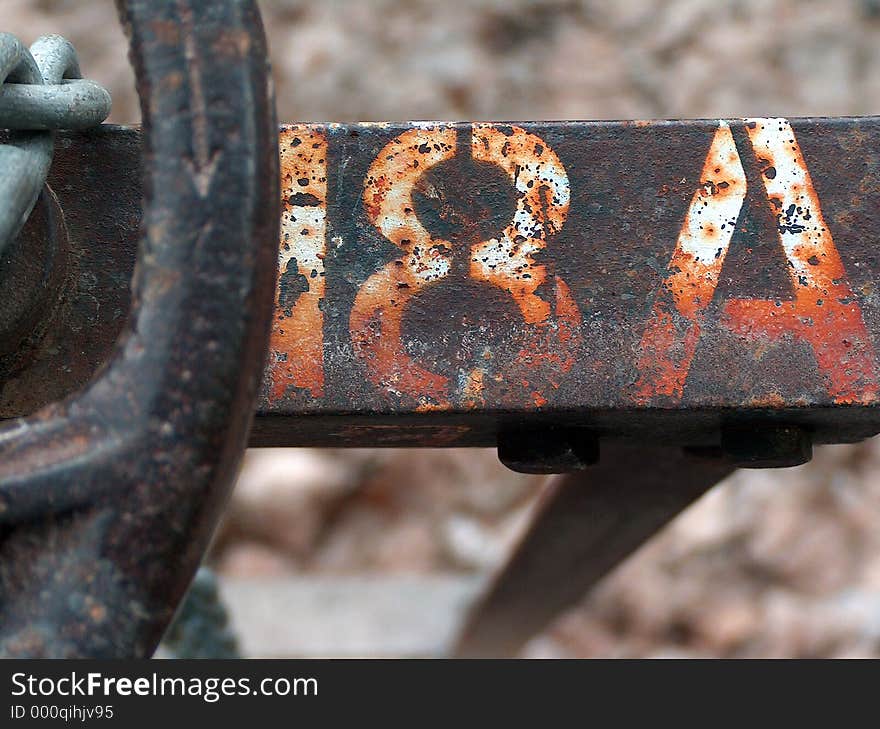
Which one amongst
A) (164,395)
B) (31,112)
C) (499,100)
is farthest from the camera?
(499,100)

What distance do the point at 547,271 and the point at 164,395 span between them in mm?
269

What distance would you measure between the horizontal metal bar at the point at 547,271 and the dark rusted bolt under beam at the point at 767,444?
0.14ft

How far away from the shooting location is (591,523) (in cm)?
99

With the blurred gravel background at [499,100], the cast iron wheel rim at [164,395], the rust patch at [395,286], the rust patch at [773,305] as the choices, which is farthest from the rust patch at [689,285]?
the blurred gravel background at [499,100]

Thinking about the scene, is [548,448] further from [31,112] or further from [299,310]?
[31,112]

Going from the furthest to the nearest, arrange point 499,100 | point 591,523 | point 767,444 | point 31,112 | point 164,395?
point 499,100
point 591,523
point 767,444
point 31,112
point 164,395

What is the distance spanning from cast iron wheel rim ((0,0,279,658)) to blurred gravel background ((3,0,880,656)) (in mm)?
1700

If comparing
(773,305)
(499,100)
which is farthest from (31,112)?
(499,100)

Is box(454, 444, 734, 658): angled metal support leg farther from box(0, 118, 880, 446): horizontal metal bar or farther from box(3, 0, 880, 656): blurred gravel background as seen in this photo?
box(3, 0, 880, 656): blurred gravel background

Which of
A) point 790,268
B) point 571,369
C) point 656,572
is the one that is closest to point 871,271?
point 790,268

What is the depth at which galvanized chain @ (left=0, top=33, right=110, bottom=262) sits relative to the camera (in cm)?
44

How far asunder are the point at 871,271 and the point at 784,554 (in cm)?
151

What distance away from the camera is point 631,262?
552mm
